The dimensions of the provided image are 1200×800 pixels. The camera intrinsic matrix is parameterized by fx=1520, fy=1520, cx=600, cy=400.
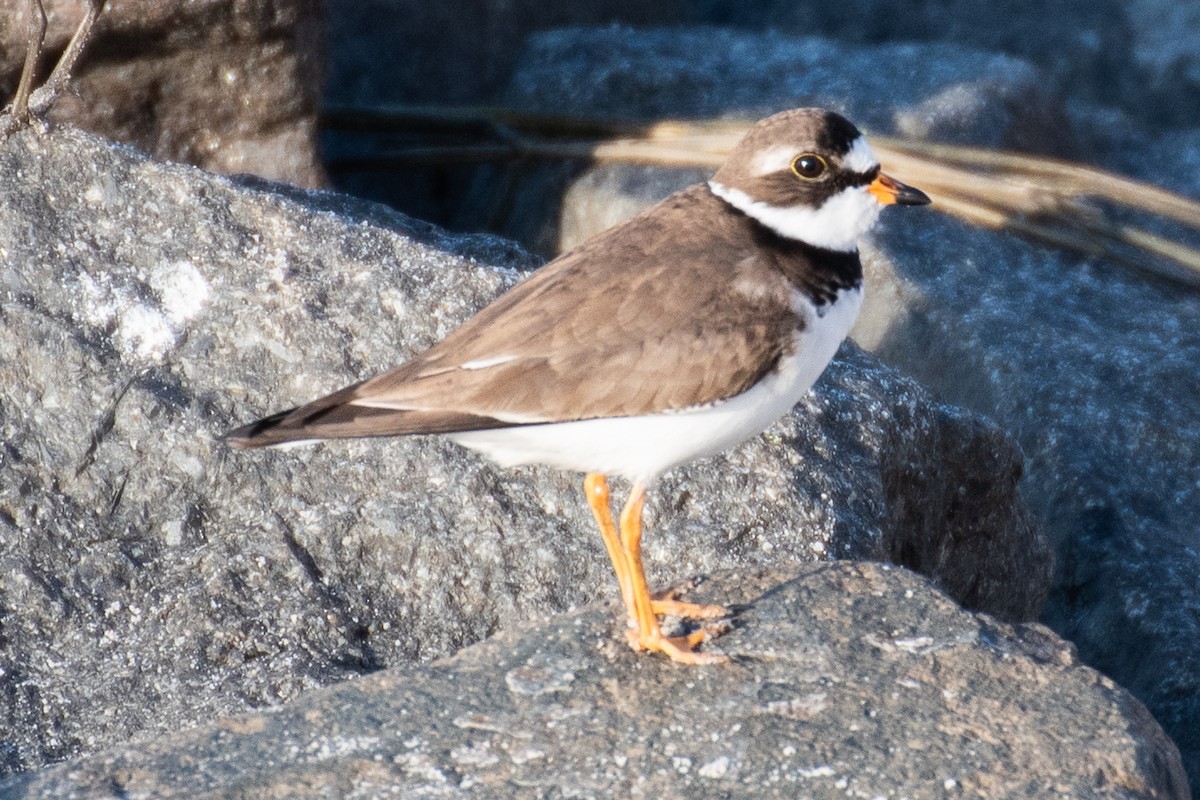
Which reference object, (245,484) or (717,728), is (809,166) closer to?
(717,728)

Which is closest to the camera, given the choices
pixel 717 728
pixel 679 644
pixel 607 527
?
pixel 717 728

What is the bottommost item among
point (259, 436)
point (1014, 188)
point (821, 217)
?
point (259, 436)

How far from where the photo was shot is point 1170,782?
12.9 feet

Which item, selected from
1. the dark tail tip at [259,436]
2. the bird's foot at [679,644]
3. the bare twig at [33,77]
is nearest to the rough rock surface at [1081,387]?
the bird's foot at [679,644]

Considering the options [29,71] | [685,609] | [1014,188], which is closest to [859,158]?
[685,609]

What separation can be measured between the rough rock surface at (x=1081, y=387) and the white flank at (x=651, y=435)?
2464mm

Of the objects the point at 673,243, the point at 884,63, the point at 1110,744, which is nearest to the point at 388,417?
the point at 673,243

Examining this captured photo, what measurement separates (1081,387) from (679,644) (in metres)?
3.48

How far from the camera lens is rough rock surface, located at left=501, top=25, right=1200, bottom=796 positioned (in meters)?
6.29

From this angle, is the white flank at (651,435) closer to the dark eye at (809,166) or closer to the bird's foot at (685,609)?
the bird's foot at (685,609)

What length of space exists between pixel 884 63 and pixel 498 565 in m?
5.52

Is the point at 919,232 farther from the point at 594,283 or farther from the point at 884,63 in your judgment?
the point at 594,283

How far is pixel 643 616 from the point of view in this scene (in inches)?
171

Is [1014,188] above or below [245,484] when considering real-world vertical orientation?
above
